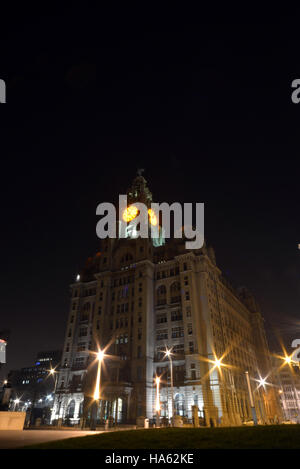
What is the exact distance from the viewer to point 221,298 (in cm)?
9994

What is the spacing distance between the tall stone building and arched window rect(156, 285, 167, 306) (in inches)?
12.4

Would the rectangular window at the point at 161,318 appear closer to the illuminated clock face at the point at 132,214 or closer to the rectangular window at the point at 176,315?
the rectangular window at the point at 176,315

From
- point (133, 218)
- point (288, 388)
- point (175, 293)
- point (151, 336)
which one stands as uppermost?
point (133, 218)

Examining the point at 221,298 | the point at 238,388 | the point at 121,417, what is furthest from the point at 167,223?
the point at 121,417

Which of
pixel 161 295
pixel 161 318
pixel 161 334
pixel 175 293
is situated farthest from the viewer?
pixel 161 295

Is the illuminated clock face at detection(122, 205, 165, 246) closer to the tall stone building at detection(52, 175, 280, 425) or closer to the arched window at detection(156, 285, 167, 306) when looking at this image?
the tall stone building at detection(52, 175, 280, 425)

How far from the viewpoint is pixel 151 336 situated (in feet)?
261

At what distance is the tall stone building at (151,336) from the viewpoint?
68.6 m

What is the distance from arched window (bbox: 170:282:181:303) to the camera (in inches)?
3292

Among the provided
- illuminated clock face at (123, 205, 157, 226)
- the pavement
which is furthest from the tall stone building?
the pavement

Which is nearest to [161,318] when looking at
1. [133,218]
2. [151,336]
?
[151,336]

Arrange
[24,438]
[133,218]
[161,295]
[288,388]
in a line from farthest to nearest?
[288,388], [133,218], [161,295], [24,438]

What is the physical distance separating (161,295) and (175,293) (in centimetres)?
457

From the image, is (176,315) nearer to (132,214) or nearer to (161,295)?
(161,295)
